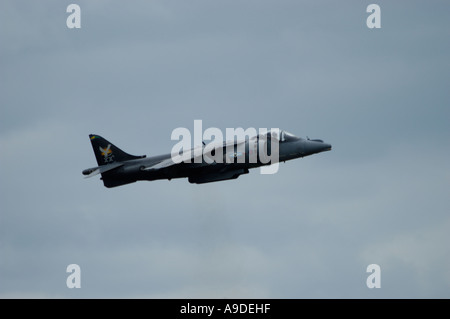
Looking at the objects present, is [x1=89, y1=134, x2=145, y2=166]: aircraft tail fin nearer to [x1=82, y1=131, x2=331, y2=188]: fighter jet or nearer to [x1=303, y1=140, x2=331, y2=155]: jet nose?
[x1=82, y1=131, x2=331, y2=188]: fighter jet

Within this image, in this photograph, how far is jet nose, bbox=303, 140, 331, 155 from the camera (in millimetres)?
71875

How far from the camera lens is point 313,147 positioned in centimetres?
7200

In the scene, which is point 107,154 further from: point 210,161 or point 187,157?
point 210,161

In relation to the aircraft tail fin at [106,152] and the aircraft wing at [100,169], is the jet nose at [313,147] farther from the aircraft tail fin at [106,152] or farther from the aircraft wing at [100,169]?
the aircraft wing at [100,169]

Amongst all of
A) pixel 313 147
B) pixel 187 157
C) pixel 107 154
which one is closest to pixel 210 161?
pixel 187 157

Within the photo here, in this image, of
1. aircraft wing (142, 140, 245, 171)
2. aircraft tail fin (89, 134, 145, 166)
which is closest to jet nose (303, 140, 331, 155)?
aircraft wing (142, 140, 245, 171)

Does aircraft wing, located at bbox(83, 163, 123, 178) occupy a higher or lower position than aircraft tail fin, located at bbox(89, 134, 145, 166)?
lower

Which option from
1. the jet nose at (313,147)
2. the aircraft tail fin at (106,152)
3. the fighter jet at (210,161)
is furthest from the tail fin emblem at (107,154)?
the jet nose at (313,147)

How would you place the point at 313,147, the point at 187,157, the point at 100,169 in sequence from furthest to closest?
the point at 100,169
the point at 313,147
the point at 187,157

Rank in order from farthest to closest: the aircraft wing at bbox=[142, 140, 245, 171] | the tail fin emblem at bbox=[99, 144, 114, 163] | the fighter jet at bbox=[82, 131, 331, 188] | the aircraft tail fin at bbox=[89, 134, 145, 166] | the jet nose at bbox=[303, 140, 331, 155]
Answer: the tail fin emblem at bbox=[99, 144, 114, 163] < the aircraft tail fin at bbox=[89, 134, 145, 166] < the jet nose at bbox=[303, 140, 331, 155] < the fighter jet at bbox=[82, 131, 331, 188] < the aircraft wing at bbox=[142, 140, 245, 171]

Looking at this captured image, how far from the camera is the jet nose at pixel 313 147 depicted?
71875 millimetres

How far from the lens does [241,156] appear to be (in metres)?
70.4

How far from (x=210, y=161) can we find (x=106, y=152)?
25.6 ft
